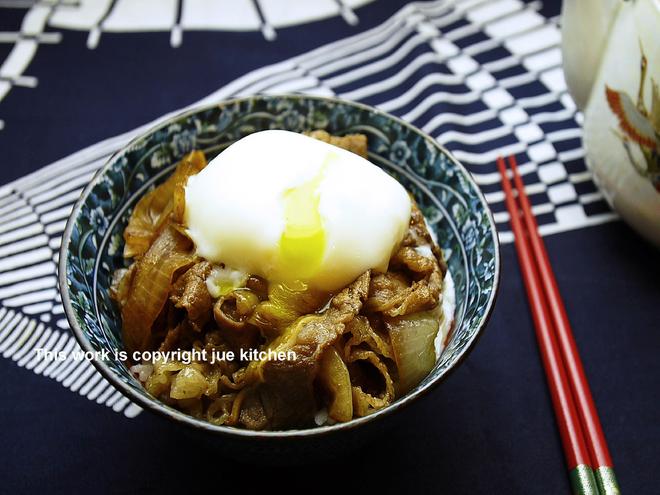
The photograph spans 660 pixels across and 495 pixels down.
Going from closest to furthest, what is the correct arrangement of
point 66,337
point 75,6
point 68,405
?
1. point 68,405
2. point 66,337
3. point 75,6

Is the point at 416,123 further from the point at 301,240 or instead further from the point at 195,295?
the point at 195,295

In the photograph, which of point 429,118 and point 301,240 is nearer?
point 301,240

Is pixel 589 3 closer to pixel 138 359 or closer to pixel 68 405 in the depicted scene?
pixel 138 359

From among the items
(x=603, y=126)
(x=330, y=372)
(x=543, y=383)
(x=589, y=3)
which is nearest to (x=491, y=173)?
(x=603, y=126)

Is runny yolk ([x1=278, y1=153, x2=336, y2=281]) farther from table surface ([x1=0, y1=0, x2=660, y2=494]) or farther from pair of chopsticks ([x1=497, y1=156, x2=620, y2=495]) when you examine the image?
pair of chopsticks ([x1=497, y1=156, x2=620, y2=495])

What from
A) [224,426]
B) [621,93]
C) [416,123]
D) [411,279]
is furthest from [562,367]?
[416,123]
